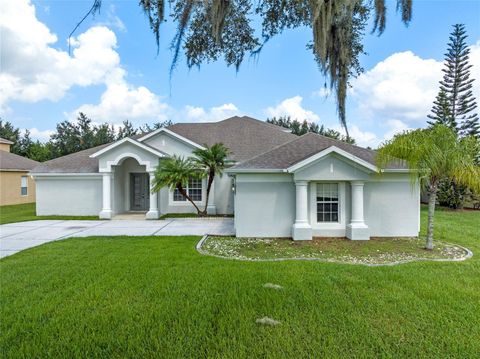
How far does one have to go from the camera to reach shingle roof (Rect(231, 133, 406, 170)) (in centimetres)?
980

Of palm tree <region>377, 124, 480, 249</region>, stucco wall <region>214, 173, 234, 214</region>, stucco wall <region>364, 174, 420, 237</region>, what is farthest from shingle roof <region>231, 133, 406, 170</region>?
stucco wall <region>214, 173, 234, 214</region>

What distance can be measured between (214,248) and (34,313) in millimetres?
4854

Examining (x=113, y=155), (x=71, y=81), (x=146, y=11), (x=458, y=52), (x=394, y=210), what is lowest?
(x=394, y=210)

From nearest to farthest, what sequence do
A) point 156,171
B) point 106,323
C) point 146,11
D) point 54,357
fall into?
point 54,357 → point 146,11 → point 106,323 → point 156,171

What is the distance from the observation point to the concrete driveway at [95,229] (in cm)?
930

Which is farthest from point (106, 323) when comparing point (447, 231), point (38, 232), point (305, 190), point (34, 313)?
point (447, 231)

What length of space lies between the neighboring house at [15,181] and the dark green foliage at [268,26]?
2219 centimetres

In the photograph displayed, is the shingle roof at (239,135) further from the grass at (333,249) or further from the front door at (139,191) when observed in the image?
the grass at (333,249)

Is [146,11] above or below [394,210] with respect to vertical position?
above

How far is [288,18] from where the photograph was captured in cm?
492

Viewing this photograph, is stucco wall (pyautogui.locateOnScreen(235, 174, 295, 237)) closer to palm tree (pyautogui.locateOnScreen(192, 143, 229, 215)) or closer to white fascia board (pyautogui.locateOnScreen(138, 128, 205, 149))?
palm tree (pyautogui.locateOnScreen(192, 143, 229, 215))

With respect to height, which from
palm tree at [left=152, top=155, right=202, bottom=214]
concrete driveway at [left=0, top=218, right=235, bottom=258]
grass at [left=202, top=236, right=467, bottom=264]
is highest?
palm tree at [left=152, top=155, right=202, bottom=214]

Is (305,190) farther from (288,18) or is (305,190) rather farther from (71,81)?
(71,81)

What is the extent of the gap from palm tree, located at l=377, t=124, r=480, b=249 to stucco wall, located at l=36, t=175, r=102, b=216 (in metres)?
15.0
